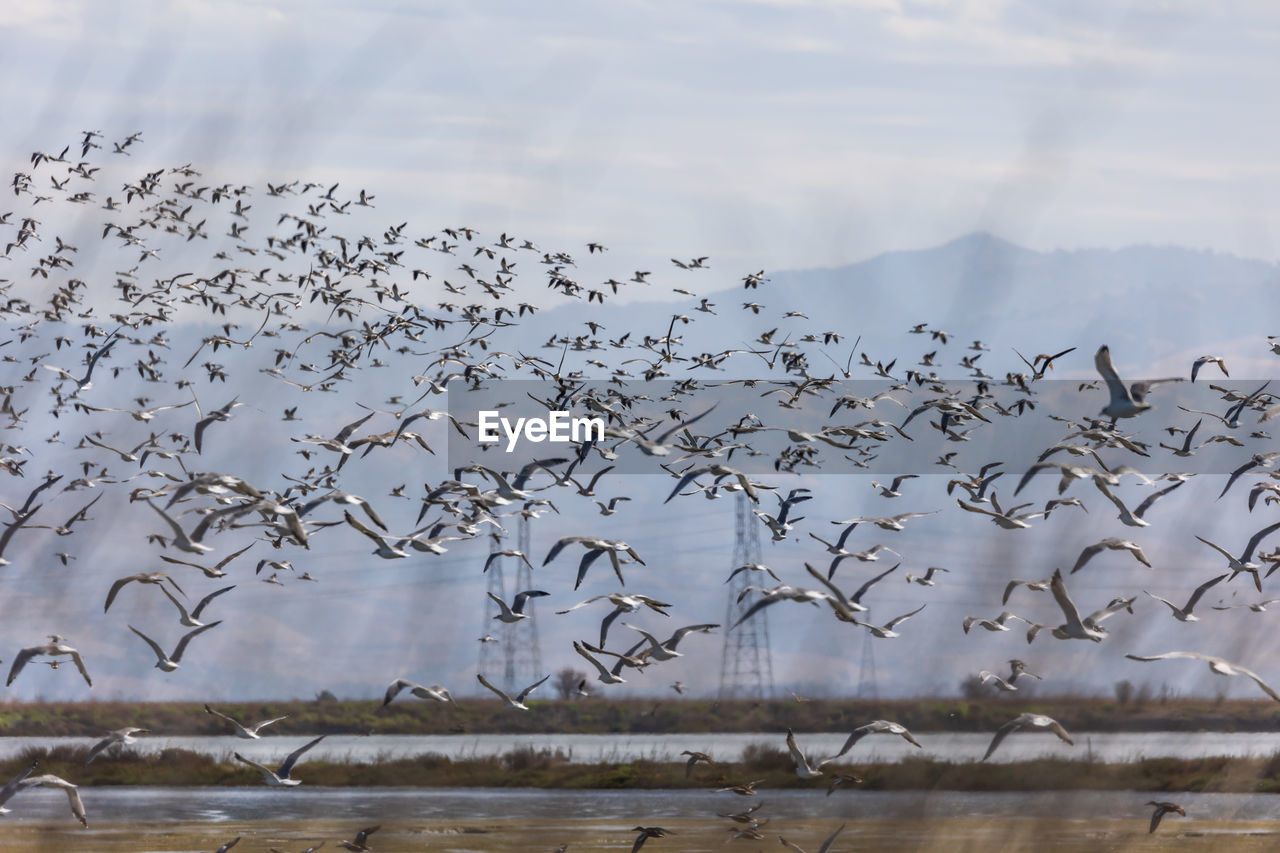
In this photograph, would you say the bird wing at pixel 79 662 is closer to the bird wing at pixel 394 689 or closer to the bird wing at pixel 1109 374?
the bird wing at pixel 394 689

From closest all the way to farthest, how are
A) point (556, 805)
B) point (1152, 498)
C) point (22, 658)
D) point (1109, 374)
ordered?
point (1109, 374) → point (22, 658) → point (1152, 498) → point (556, 805)

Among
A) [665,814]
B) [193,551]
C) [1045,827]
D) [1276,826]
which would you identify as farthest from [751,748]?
[193,551]

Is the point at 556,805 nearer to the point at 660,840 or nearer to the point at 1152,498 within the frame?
the point at 660,840

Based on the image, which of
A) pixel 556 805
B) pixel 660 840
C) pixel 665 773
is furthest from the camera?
pixel 665 773

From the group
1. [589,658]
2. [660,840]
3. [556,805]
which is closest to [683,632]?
[589,658]

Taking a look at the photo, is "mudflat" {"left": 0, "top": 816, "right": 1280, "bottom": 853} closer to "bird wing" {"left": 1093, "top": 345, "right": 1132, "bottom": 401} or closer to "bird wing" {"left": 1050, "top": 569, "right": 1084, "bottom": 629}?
"bird wing" {"left": 1050, "top": 569, "right": 1084, "bottom": 629}

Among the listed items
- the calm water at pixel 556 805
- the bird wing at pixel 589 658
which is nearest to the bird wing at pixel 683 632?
the bird wing at pixel 589 658
